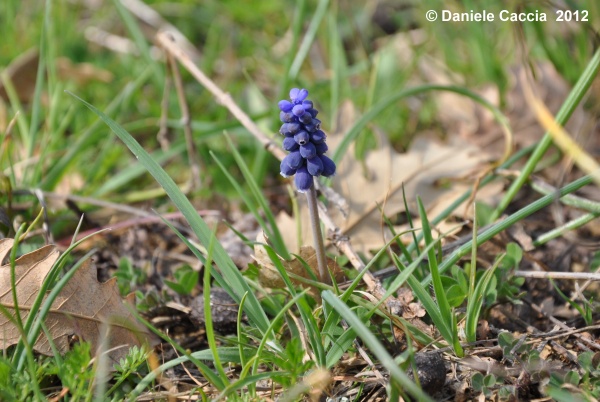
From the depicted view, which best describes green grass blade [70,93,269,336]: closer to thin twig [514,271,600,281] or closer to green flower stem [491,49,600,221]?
thin twig [514,271,600,281]

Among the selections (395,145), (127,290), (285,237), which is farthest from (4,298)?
(395,145)

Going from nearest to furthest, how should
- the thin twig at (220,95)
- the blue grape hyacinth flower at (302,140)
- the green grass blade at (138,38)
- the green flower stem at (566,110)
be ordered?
the blue grape hyacinth flower at (302,140)
the green flower stem at (566,110)
the thin twig at (220,95)
the green grass blade at (138,38)

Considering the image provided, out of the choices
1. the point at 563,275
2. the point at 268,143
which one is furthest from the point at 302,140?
the point at 563,275

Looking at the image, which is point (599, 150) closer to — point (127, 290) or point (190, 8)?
point (127, 290)

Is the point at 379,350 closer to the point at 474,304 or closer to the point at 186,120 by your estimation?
the point at 474,304

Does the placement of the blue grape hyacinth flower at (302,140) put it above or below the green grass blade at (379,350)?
above

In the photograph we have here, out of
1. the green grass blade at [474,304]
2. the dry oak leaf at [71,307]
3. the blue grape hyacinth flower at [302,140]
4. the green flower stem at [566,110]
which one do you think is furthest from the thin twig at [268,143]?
the dry oak leaf at [71,307]
